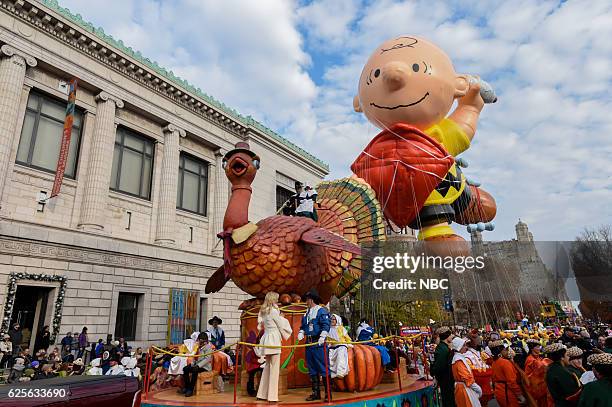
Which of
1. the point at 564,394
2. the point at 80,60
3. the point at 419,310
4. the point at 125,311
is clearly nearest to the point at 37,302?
the point at 125,311

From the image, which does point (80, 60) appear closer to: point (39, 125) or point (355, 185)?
point (39, 125)

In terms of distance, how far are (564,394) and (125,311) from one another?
16114 mm

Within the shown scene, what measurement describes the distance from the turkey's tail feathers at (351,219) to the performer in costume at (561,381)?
424 cm

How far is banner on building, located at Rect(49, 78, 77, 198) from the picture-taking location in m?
14.6

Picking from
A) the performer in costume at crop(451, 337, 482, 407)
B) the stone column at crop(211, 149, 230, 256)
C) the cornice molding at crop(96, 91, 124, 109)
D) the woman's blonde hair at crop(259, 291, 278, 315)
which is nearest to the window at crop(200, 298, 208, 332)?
the stone column at crop(211, 149, 230, 256)

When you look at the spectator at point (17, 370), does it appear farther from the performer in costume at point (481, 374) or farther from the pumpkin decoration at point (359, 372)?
the performer in costume at point (481, 374)

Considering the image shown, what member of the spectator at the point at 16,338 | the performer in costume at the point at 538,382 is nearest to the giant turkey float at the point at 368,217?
the performer in costume at the point at 538,382

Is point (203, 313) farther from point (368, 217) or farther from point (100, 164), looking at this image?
point (368, 217)

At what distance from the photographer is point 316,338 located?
5.58 meters

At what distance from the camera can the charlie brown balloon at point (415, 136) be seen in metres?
9.50

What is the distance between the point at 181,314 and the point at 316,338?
552 inches

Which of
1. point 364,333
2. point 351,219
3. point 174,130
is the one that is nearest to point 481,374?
point 364,333

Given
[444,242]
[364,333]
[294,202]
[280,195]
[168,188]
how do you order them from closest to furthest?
[364,333] < [294,202] < [444,242] < [168,188] < [280,195]

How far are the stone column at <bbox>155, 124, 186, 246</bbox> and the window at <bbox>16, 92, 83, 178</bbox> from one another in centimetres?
395
